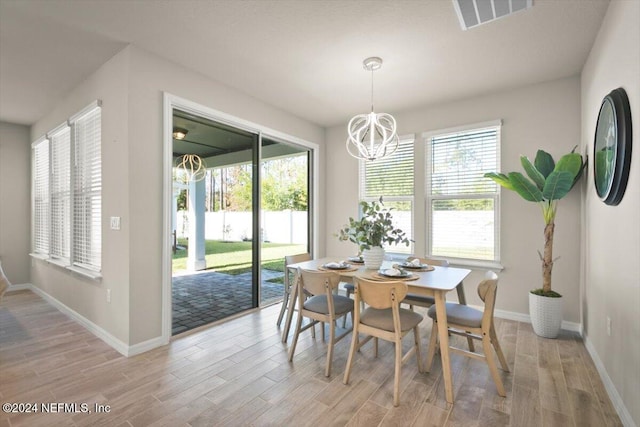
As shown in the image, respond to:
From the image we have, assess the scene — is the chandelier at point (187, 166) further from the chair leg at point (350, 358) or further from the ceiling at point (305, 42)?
the chair leg at point (350, 358)

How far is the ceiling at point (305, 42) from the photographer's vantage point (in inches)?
87.8

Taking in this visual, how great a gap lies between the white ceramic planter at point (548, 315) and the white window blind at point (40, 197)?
625cm

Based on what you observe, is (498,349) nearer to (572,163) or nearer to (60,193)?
(572,163)

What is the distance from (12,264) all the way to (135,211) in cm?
416

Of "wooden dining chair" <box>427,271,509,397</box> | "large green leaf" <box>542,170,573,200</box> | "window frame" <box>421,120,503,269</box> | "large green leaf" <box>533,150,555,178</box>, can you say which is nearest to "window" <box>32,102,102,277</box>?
"wooden dining chair" <box>427,271,509,397</box>

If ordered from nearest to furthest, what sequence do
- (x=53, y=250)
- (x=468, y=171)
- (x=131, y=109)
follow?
(x=131, y=109) < (x=468, y=171) < (x=53, y=250)

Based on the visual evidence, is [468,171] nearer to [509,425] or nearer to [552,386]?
[552,386]

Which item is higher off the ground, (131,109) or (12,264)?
(131,109)

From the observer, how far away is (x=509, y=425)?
1.79 m

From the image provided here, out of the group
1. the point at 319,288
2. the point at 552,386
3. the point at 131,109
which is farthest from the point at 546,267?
the point at 131,109

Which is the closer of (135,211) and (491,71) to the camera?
(135,211)

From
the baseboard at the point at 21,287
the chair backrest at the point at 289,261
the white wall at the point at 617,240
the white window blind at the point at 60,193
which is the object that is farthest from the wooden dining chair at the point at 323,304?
the baseboard at the point at 21,287

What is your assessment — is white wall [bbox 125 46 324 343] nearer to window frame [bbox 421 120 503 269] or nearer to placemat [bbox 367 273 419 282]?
placemat [bbox 367 273 419 282]

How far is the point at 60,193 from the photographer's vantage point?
400 cm
